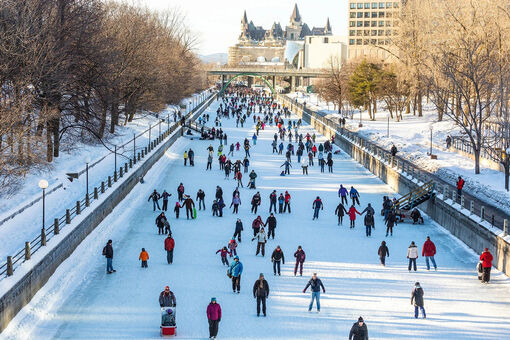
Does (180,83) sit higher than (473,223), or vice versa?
(180,83)

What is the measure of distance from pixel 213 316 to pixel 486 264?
786 cm

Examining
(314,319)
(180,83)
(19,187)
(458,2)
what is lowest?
(314,319)

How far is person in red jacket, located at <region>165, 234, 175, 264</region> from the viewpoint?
Result: 60.6 ft

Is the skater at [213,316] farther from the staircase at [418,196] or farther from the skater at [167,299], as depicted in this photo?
the staircase at [418,196]

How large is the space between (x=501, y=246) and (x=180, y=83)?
59.7 meters

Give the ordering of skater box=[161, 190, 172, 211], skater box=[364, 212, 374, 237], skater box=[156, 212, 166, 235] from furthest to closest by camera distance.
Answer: skater box=[161, 190, 172, 211]
skater box=[364, 212, 374, 237]
skater box=[156, 212, 166, 235]

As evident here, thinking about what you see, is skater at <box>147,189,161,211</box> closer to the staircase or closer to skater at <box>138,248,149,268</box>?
skater at <box>138,248,149,268</box>

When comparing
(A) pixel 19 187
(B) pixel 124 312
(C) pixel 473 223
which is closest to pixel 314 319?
(B) pixel 124 312

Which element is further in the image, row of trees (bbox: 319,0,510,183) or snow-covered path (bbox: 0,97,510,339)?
row of trees (bbox: 319,0,510,183)

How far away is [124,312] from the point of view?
1509 cm

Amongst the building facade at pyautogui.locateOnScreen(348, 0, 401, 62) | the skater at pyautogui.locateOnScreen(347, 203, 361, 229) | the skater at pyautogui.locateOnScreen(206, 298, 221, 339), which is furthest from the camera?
the building facade at pyautogui.locateOnScreen(348, 0, 401, 62)

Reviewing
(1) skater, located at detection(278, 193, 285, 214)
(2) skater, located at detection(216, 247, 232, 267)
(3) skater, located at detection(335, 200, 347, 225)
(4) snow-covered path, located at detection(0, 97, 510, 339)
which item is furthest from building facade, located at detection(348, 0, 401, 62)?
(2) skater, located at detection(216, 247, 232, 267)

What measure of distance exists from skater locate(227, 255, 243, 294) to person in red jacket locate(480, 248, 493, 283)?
6122 mm

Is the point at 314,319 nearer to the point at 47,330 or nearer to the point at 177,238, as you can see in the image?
the point at 47,330
